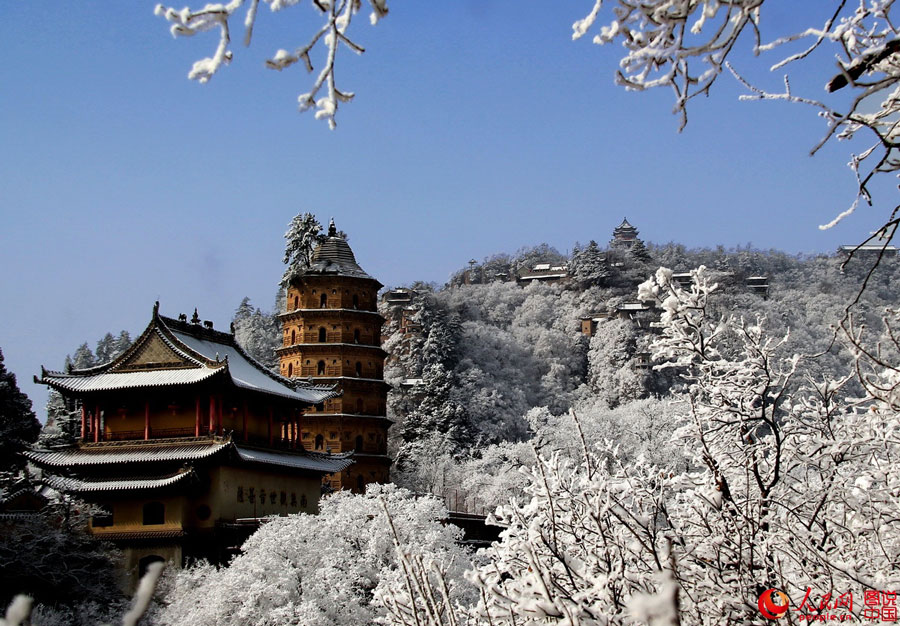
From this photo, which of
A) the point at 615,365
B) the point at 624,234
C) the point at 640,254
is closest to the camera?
the point at 615,365

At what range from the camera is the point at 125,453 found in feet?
104

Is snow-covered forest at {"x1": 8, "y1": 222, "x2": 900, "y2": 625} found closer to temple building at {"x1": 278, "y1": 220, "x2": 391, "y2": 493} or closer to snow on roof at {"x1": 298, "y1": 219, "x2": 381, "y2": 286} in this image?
temple building at {"x1": 278, "y1": 220, "x2": 391, "y2": 493}

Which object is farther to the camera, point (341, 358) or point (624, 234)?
point (624, 234)

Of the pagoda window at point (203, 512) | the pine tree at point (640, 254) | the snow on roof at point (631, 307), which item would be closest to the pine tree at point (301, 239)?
the pagoda window at point (203, 512)

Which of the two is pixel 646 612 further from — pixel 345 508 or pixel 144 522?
pixel 144 522

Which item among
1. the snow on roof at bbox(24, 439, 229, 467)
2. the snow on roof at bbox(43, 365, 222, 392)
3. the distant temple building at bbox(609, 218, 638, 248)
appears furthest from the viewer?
the distant temple building at bbox(609, 218, 638, 248)

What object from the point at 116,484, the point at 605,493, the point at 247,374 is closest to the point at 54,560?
the point at 116,484

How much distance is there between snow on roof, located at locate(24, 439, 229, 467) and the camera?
30969 millimetres

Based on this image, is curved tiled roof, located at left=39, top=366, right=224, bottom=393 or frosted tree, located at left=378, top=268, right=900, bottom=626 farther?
curved tiled roof, located at left=39, top=366, right=224, bottom=393

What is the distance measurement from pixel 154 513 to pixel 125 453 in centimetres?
234

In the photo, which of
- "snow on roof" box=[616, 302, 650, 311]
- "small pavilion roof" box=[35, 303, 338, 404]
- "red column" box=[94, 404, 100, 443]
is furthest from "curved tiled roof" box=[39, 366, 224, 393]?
"snow on roof" box=[616, 302, 650, 311]

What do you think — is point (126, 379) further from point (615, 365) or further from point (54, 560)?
point (615, 365)

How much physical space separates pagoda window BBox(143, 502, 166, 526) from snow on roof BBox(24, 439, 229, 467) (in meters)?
1.41

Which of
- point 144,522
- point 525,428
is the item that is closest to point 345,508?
point 144,522
